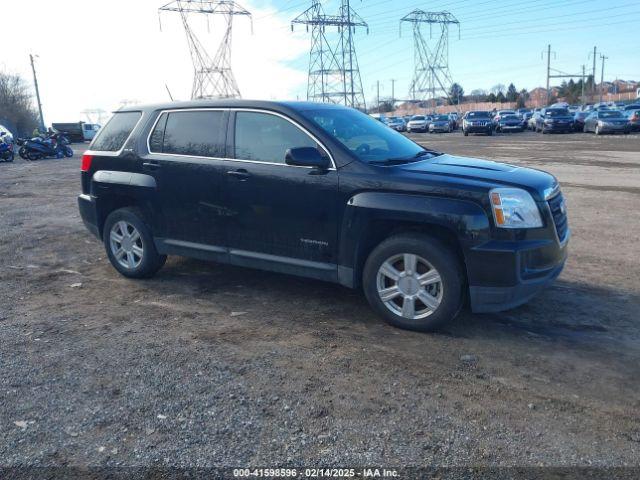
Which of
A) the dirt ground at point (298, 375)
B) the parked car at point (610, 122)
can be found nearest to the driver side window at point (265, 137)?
the dirt ground at point (298, 375)

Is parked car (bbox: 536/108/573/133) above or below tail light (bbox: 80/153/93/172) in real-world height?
below

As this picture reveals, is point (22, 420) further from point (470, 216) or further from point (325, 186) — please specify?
point (470, 216)

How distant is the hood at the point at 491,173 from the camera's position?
14.5 feet

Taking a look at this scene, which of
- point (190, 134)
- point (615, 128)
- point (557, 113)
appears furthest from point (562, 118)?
point (190, 134)

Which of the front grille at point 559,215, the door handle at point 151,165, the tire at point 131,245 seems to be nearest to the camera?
the front grille at point 559,215

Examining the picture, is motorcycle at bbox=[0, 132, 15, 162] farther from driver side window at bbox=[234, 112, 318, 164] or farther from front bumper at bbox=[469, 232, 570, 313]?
front bumper at bbox=[469, 232, 570, 313]

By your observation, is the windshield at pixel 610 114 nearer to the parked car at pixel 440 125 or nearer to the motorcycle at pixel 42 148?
the parked car at pixel 440 125

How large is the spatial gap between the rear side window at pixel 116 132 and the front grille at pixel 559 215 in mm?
4260

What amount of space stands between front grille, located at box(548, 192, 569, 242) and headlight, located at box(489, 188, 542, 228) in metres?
0.28

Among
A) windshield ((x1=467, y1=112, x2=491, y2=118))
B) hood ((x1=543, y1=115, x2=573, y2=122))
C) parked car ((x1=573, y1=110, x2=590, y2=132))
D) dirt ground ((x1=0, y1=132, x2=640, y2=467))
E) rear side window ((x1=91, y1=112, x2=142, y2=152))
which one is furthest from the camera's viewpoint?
windshield ((x1=467, y1=112, x2=491, y2=118))

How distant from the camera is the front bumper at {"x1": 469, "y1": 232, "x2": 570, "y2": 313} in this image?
4203 millimetres

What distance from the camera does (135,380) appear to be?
3.82 metres

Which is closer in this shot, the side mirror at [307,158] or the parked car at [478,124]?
the side mirror at [307,158]

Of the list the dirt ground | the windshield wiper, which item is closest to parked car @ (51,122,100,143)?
the dirt ground
